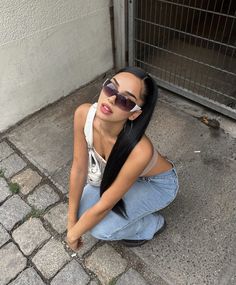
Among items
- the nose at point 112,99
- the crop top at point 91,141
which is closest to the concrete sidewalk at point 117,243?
the crop top at point 91,141

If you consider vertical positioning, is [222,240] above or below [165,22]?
below

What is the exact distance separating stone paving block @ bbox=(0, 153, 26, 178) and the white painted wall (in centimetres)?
40

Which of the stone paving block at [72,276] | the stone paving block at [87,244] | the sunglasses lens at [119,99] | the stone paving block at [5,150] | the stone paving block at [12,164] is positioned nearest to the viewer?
the sunglasses lens at [119,99]

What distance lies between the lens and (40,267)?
7.56 ft

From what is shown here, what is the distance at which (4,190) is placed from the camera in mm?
2787

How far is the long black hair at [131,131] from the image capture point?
1.70m

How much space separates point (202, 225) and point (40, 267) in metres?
1.20

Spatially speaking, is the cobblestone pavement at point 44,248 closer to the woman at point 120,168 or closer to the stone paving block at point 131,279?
the stone paving block at point 131,279

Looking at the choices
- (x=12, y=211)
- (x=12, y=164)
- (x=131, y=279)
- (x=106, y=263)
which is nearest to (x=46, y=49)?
(x=12, y=164)

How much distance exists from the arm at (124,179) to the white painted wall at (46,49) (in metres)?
1.70

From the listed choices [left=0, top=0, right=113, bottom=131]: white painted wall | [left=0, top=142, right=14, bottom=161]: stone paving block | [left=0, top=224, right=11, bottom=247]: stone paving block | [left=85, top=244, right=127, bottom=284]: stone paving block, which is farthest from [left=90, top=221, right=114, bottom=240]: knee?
[left=0, top=0, right=113, bottom=131]: white painted wall

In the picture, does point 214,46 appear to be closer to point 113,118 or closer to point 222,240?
point 222,240

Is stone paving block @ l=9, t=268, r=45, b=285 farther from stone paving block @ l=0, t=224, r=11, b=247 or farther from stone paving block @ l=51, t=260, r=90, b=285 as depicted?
stone paving block @ l=0, t=224, r=11, b=247

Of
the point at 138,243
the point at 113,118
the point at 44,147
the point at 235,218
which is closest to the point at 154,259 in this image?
the point at 138,243
